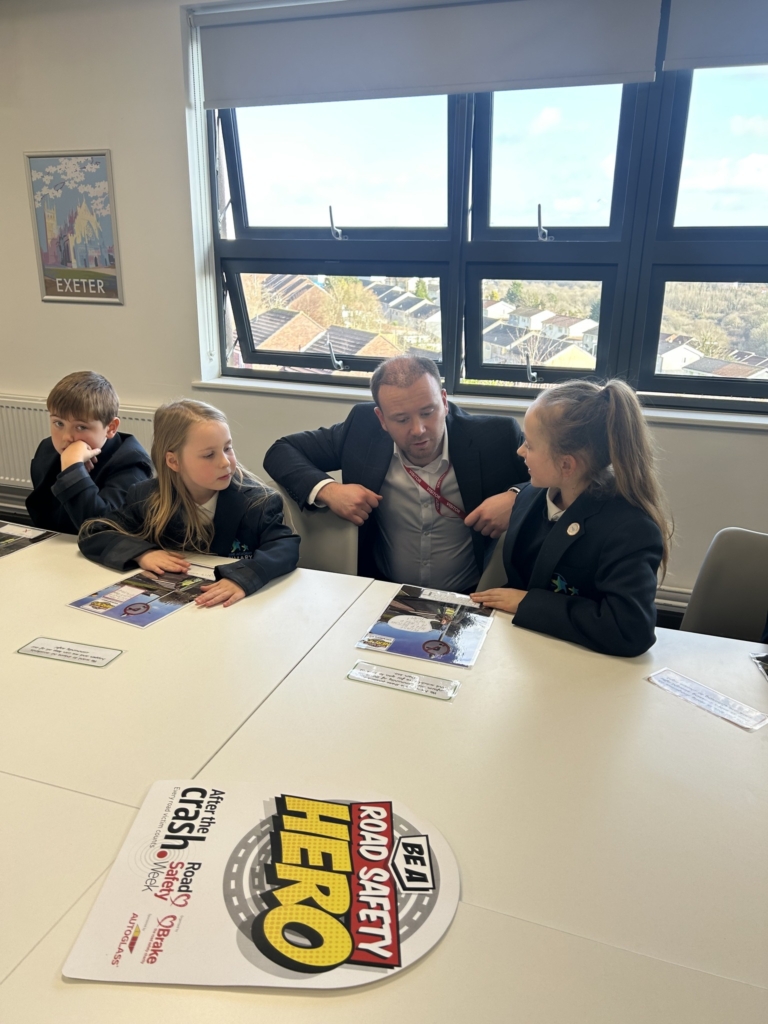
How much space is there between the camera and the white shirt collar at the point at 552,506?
1664 millimetres

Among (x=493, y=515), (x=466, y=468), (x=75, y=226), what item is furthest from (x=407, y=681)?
(x=75, y=226)

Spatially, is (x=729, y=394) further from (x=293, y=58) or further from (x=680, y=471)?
(x=293, y=58)

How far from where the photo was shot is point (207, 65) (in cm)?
335

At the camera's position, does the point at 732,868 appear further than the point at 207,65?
No

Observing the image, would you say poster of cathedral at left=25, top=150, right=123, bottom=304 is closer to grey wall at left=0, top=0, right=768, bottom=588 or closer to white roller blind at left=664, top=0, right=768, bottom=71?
grey wall at left=0, top=0, right=768, bottom=588

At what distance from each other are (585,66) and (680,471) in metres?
1.73

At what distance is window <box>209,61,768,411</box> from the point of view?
9.53 ft

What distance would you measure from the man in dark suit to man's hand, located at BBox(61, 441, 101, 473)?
55 centimetres

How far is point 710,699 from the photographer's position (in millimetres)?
1245

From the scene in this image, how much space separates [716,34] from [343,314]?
1.96 metres

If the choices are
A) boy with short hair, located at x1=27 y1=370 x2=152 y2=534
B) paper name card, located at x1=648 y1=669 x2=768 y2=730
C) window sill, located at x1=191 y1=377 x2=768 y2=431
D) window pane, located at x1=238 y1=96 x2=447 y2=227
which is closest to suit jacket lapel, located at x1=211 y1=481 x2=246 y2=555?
boy with short hair, located at x1=27 y1=370 x2=152 y2=534

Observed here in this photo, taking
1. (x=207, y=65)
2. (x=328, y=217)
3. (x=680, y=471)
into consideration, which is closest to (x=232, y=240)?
(x=328, y=217)

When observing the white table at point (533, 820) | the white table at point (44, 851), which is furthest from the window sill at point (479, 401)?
the white table at point (44, 851)

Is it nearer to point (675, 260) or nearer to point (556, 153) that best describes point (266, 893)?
point (675, 260)
